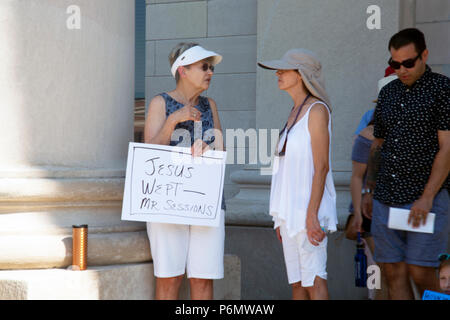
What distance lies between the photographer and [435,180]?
13.1ft

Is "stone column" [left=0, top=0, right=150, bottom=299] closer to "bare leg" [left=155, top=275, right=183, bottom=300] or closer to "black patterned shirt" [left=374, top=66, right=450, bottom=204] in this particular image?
"bare leg" [left=155, top=275, right=183, bottom=300]

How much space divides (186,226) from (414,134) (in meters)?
1.54

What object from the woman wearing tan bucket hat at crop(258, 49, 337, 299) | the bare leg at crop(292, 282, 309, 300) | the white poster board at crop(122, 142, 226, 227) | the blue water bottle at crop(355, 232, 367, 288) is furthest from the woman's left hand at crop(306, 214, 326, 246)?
the blue water bottle at crop(355, 232, 367, 288)

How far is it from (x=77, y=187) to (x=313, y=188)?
1402 millimetres

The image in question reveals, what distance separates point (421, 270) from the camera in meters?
4.09

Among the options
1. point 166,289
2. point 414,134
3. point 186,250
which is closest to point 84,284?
point 166,289

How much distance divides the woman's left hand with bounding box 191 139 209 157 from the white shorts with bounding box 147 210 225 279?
44 cm

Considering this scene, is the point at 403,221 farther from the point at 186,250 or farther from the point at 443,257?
the point at 186,250

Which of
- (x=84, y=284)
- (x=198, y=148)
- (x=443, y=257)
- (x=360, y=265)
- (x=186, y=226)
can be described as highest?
(x=198, y=148)

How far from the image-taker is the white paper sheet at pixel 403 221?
13.2ft

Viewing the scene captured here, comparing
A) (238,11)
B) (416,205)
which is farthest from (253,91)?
(416,205)

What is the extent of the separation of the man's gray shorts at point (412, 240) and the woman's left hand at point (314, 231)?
24.4 inches

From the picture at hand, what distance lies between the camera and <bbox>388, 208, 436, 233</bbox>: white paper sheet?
158 inches

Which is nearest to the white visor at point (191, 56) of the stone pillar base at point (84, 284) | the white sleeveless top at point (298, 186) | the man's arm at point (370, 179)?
the white sleeveless top at point (298, 186)
